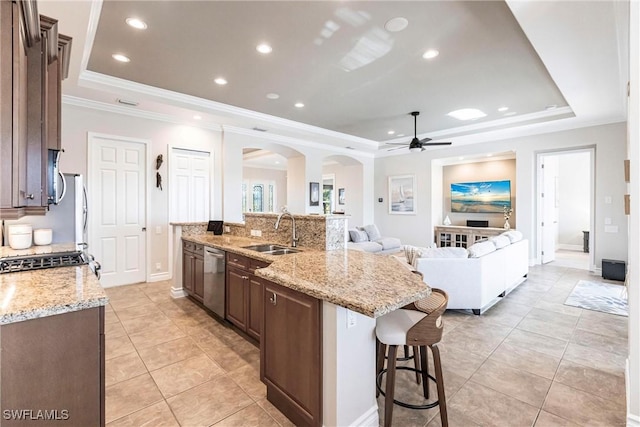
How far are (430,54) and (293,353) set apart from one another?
354 centimetres

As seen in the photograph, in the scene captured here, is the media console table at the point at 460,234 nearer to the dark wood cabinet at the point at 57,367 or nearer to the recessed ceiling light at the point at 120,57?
the recessed ceiling light at the point at 120,57

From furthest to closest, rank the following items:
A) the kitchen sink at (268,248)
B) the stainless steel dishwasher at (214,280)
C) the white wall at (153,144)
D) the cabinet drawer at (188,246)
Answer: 1. the white wall at (153,144)
2. the cabinet drawer at (188,246)
3. the stainless steel dishwasher at (214,280)
4. the kitchen sink at (268,248)

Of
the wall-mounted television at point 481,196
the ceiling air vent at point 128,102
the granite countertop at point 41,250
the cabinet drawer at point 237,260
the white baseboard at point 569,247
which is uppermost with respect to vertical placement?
the ceiling air vent at point 128,102

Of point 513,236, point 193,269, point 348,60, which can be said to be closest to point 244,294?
point 193,269

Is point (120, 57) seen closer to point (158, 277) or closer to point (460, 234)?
point (158, 277)

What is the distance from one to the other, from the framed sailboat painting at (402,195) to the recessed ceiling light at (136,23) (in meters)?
7.07

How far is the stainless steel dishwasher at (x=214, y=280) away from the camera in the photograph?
10.9ft

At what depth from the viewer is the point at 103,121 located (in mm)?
4707

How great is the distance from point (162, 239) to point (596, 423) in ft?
19.0

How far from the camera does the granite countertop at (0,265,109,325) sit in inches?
50.5

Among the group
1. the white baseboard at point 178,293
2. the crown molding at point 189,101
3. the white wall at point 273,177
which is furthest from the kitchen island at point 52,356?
the white wall at point 273,177

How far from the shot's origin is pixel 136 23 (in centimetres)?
292

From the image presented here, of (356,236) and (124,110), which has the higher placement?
(124,110)

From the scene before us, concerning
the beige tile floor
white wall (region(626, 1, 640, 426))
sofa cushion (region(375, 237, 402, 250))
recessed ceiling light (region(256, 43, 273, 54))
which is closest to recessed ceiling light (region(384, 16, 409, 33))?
recessed ceiling light (region(256, 43, 273, 54))
